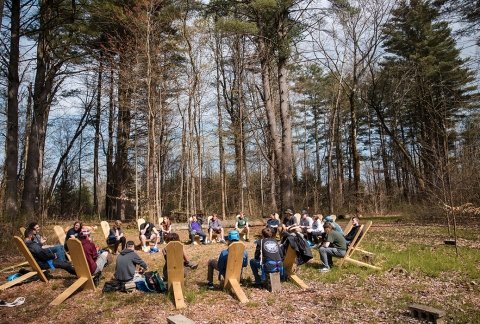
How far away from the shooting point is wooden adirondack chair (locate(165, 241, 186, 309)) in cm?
628

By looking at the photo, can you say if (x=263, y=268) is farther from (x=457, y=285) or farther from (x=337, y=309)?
(x=457, y=285)

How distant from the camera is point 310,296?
646cm

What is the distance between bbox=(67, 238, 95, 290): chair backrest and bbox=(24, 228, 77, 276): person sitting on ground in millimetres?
1114

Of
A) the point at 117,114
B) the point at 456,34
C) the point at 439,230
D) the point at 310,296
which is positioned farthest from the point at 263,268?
the point at 117,114

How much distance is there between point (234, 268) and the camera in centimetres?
664

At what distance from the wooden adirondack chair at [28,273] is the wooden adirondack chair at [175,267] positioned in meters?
2.83

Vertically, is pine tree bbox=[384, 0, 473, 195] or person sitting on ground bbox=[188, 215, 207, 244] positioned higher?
pine tree bbox=[384, 0, 473, 195]

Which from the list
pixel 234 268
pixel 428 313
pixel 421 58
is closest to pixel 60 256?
pixel 234 268

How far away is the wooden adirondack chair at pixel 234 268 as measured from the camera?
6.45 m

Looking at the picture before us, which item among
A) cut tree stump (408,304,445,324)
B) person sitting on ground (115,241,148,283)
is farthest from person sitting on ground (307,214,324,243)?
person sitting on ground (115,241,148,283)

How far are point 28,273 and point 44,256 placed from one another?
427mm

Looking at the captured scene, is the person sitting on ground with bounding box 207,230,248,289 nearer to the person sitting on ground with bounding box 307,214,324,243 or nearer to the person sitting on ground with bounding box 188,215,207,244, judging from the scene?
the person sitting on ground with bounding box 307,214,324,243

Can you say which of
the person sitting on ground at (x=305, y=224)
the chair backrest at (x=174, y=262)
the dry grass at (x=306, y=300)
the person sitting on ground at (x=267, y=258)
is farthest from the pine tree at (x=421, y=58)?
the chair backrest at (x=174, y=262)

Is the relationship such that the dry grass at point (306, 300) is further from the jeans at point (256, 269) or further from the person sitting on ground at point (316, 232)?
the person sitting on ground at point (316, 232)
